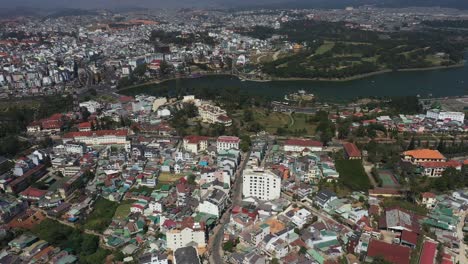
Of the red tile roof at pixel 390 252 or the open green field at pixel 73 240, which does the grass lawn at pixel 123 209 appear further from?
the red tile roof at pixel 390 252

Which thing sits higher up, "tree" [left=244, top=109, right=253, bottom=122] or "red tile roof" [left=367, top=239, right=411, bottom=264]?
"red tile roof" [left=367, top=239, right=411, bottom=264]

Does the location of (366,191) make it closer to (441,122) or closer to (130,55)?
(441,122)

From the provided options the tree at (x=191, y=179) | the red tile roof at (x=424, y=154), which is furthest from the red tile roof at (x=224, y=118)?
the red tile roof at (x=424, y=154)

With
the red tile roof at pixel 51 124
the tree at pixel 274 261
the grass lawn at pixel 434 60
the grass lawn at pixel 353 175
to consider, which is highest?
the grass lawn at pixel 434 60

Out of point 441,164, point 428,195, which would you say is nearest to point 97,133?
point 428,195

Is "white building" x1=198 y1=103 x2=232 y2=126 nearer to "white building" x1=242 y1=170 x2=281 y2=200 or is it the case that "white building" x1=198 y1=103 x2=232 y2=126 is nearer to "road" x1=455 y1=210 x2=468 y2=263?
"white building" x1=242 y1=170 x2=281 y2=200

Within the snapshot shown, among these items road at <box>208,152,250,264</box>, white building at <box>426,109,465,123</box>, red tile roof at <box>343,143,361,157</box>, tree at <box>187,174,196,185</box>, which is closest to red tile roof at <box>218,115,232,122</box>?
road at <box>208,152,250,264</box>
